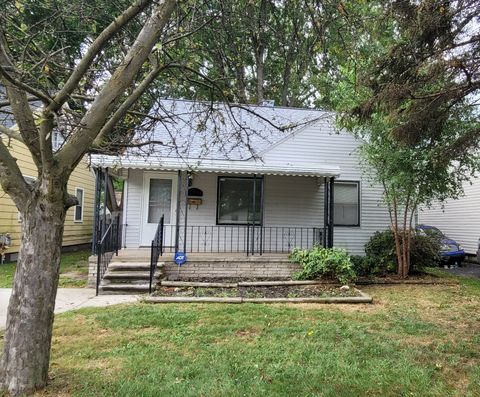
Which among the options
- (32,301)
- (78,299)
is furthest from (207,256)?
(32,301)

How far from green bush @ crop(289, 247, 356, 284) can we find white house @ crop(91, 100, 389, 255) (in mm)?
1420

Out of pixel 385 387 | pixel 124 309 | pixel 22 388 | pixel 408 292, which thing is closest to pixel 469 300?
pixel 408 292

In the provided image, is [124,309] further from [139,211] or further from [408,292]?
[408,292]

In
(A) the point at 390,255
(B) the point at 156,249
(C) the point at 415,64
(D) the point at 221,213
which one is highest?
(C) the point at 415,64

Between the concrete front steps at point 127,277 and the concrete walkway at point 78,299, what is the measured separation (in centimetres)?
28

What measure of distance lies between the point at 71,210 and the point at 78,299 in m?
9.35

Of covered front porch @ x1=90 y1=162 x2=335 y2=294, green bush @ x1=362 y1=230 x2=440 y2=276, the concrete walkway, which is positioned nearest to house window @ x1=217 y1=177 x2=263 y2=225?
covered front porch @ x1=90 y1=162 x2=335 y2=294

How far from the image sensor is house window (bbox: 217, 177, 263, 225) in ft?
36.3

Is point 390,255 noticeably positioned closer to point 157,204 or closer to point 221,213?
point 221,213

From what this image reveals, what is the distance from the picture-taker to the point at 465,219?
15.6 meters

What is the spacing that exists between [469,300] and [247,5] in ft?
21.8

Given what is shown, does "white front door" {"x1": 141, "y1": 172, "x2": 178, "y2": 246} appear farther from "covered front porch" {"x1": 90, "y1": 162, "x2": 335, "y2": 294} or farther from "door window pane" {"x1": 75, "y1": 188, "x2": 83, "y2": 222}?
"door window pane" {"x1": 75, "y1": 188, "x2": 83, "y2": 222}

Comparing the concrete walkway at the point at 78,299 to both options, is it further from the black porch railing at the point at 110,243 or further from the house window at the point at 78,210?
the house window at the point at 78,210

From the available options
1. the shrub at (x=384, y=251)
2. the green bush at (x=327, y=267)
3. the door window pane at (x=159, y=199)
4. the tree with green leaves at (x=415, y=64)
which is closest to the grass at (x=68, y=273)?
the door window pane at (x=159, y=199)
